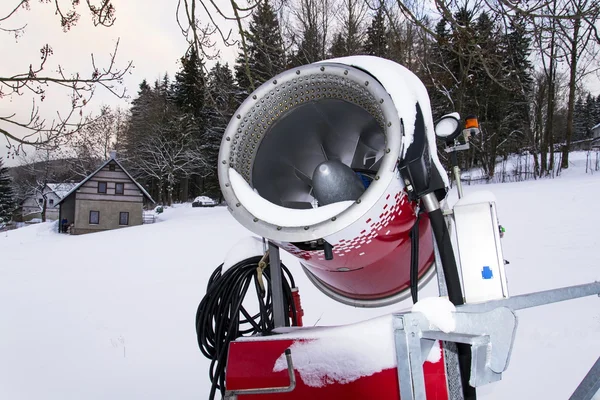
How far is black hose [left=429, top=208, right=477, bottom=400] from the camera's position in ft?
4.68

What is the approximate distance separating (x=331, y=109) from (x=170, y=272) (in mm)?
7053

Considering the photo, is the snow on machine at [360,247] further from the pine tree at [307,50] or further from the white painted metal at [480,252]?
the pine tree at [307,50]

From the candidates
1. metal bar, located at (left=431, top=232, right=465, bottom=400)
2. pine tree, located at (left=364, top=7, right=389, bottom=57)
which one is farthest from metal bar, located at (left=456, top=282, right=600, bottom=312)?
pine tree, located at (left=364, top=7, right=389, bottom=57)

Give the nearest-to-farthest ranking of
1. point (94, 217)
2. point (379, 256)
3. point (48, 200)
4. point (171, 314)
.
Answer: point (379, 256) → point (171, 314) → point (94, 217) → point (48, 200)

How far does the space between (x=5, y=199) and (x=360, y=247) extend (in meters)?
46.6

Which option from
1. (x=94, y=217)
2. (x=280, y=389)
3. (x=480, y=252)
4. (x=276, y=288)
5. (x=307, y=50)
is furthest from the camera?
(x=94, y=217)

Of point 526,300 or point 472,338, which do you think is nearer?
point 472,338

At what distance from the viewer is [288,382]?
1.35m

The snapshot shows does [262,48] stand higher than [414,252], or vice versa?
[262,48]

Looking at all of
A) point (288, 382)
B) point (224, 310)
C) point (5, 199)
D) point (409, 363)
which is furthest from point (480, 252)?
point (5, 199)

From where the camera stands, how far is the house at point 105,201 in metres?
26.7

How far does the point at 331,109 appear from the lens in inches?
77.5

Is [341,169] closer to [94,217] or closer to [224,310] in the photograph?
[224,310]

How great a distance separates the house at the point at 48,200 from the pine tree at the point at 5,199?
260 cm
